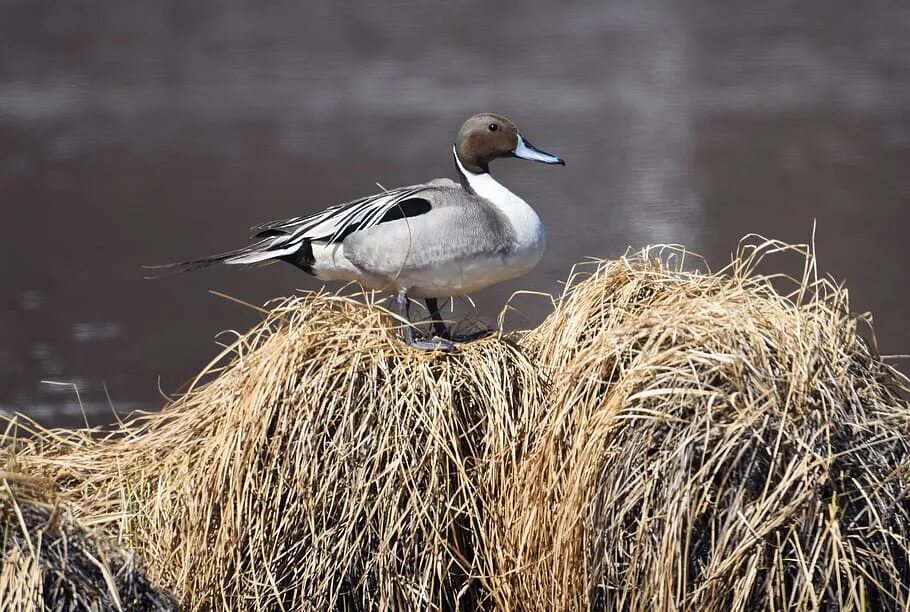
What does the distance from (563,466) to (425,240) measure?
59 cm

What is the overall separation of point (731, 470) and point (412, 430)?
54 cm

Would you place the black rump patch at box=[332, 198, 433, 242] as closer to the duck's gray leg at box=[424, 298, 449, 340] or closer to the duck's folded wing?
the duck's folded wing

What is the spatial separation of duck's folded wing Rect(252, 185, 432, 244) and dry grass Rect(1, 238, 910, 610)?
19 cm

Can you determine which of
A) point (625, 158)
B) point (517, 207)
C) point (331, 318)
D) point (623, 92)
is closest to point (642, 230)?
point (625, 158)

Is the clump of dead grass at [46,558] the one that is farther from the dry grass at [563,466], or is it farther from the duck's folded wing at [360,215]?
the duck's folded wing at [360,215]

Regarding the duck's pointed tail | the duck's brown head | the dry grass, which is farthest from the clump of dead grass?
the duck's brown head

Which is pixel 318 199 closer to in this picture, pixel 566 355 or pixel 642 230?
pixel 642 230

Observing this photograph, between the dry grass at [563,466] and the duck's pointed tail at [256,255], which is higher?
the duck's pointed tail at [256,255]

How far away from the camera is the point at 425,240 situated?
249 cm

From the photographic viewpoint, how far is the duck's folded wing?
8.32 ft

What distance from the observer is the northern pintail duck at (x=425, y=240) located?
2494 millimetres

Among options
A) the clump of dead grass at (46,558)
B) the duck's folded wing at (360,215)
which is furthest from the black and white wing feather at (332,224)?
the clump of dead grass at (46,558)

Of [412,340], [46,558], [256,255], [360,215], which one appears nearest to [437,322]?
[412,340]

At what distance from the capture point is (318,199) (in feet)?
17.5
